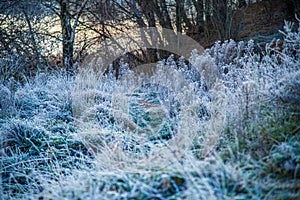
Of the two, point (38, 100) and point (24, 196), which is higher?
point (38, 100)

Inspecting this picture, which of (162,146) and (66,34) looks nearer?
(162,146)

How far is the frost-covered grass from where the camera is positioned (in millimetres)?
1922

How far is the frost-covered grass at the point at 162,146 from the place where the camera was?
1922mm

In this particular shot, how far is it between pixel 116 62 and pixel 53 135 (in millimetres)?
4595

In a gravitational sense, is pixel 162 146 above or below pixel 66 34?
below

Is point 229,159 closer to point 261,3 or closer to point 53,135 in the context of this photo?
point 53,135

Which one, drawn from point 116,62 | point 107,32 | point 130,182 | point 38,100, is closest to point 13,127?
point 38,100

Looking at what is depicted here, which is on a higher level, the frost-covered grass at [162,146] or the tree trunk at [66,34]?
the tree trunk at [66,34]

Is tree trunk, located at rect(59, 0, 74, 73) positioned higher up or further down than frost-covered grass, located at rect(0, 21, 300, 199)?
higher up

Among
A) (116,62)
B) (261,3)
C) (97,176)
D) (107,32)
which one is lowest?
(97,176)

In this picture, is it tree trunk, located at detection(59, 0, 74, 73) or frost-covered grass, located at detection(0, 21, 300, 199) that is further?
tree trunk, located at detection(59, 0, 74, 73)

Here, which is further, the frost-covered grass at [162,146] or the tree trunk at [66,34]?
the tree trunk at [66,34]

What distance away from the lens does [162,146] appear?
258cm

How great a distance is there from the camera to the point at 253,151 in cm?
227
